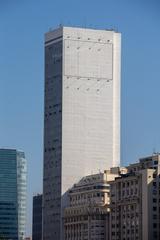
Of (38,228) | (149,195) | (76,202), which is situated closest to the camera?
(149,195)

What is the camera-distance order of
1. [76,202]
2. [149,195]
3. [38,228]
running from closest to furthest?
1. [149,195]
2. [76,202]
3. [38,228]

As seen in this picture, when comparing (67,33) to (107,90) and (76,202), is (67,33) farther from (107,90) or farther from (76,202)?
(76,202)

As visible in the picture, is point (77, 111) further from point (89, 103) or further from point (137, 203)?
point (137, 203)

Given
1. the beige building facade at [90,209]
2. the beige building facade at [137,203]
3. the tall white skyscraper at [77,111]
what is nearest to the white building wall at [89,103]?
the tall white skyscraper at [77,111]

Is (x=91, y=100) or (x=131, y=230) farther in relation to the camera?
(x=91, y=100)

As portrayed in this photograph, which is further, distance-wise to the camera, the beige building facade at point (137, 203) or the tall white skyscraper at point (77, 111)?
the tall white skyscraper at point (77, 111)

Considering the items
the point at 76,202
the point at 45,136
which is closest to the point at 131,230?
the point at 76,202

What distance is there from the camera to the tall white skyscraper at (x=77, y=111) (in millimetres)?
169500

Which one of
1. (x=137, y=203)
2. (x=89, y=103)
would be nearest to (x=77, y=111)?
(x=89, y=103)

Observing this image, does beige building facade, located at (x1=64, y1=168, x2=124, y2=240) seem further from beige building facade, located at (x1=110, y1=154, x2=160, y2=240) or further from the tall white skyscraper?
beige building facade, located at (x1=110, y1=154, x2=160, y2=240)

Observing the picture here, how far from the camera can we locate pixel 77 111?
561 feet

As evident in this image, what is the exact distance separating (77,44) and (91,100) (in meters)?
7.62

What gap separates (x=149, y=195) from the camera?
148 m

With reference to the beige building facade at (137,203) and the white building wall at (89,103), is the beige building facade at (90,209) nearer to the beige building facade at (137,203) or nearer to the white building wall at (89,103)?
the white building wall at (89,103)
